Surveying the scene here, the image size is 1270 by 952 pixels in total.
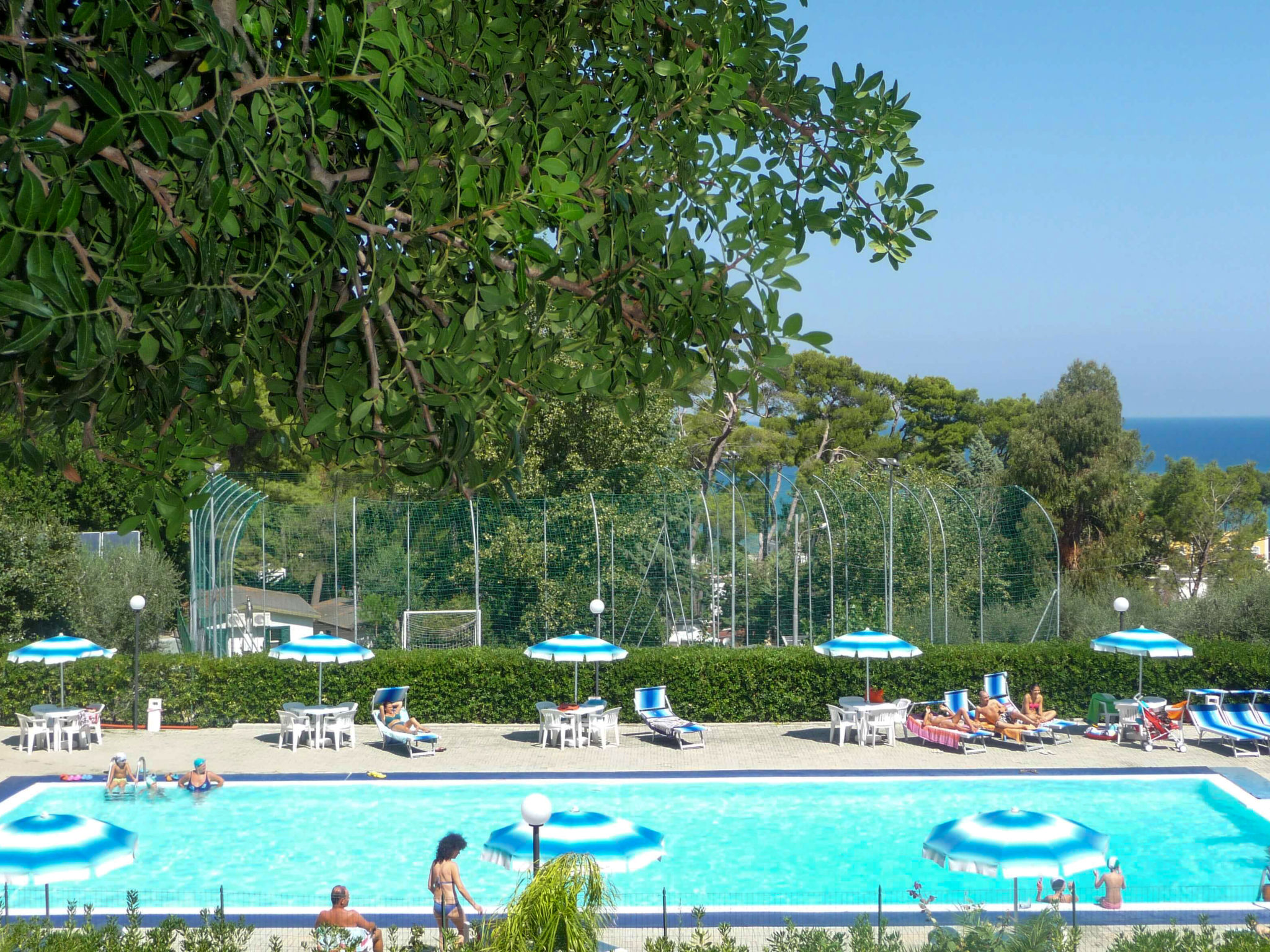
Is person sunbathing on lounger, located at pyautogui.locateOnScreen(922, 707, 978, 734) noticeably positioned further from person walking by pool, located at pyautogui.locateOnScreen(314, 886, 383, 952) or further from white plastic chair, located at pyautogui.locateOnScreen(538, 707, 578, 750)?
person walking by pool, located at pyautogui.locateOnScreen(314, 886, 383, 952)

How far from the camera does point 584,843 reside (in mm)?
9906

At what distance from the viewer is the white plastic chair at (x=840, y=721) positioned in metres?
16.0

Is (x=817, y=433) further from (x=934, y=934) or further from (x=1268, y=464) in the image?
(x=1268, y=464)

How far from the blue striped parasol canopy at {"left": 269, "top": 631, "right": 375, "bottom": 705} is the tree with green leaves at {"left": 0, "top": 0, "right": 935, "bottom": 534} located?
12.7 meters

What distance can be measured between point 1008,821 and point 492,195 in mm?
8364

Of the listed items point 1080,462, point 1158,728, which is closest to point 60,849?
point 1158,728

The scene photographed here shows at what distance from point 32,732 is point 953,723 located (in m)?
12.2

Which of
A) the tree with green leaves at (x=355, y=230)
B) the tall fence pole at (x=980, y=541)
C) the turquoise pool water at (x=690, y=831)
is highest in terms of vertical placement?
the tree with green leaves at (x=355, y=230)

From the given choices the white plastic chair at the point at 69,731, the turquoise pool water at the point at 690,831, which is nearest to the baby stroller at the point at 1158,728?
the turquoise pool water at the point at 690,831

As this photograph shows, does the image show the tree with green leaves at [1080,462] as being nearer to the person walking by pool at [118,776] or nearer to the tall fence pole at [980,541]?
the tall fence pole at [980,541]

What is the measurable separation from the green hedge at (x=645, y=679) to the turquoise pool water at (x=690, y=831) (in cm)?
278

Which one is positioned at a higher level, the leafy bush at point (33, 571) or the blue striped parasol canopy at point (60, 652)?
the leafy bush at point (33, 571)

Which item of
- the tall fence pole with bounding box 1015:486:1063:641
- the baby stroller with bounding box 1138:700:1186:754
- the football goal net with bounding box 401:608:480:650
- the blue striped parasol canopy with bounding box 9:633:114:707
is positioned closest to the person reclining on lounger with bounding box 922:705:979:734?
the baby stroller with bounding box 1138:700:1186:754

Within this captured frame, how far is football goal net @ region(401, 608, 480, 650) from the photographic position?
2012 cm
